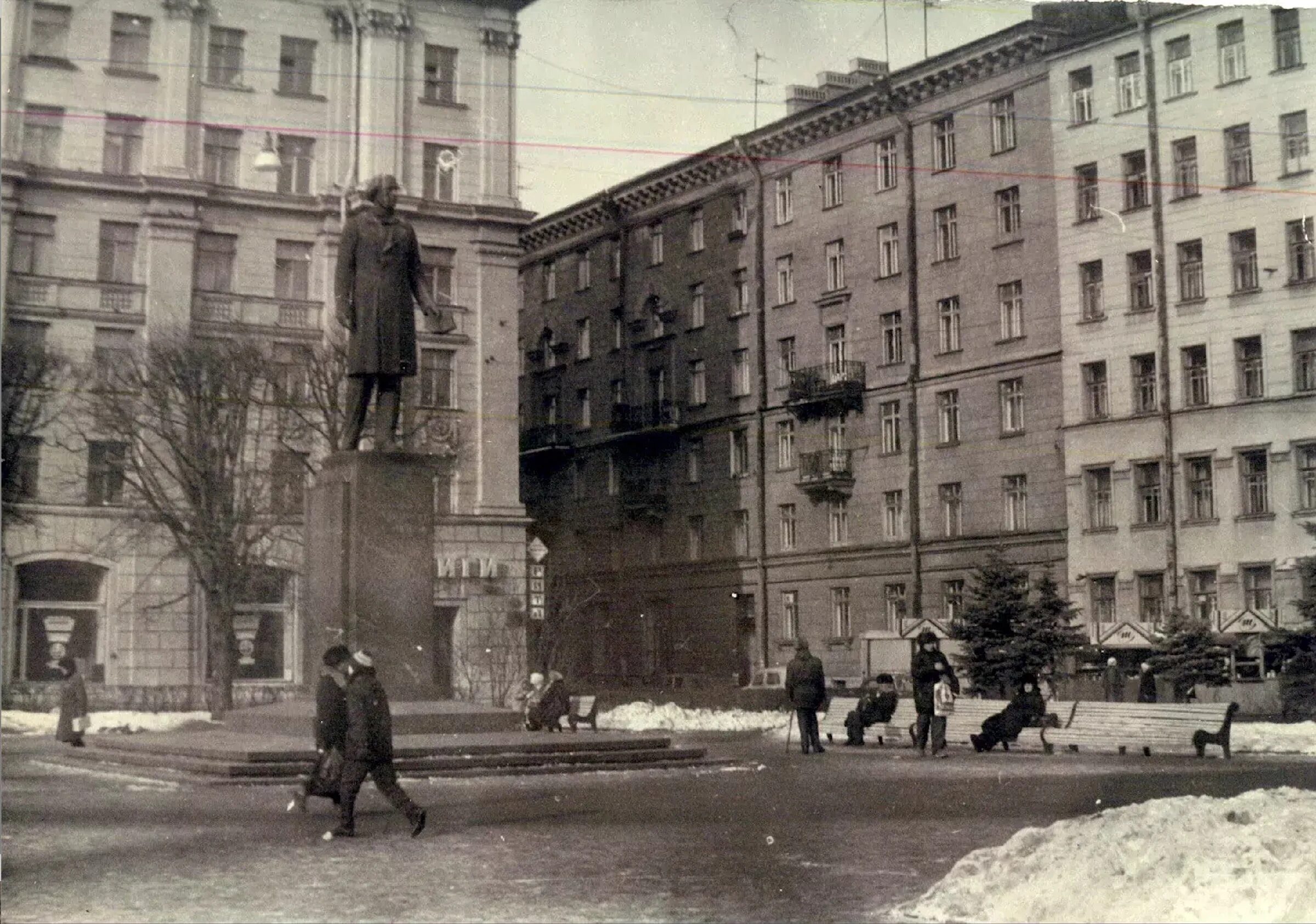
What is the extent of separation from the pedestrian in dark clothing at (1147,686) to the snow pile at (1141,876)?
59.1 feet

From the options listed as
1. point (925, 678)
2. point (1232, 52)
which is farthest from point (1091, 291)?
point (925, 678)

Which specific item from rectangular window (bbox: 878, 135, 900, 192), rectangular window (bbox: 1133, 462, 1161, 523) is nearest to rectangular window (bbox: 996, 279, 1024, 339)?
rectangular window (bbox: 1133, 462, 1161, 523)

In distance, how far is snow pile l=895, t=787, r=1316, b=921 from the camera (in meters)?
8.74

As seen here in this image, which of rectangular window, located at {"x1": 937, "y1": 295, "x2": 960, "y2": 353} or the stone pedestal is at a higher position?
rectangular window, located at {"x1": 937, "y1": 295, "x2": 960, "y2": 353}

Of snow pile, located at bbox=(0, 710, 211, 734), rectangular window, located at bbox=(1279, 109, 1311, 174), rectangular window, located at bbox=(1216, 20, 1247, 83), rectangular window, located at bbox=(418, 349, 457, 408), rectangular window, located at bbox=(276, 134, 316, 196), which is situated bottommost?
snow pile, located at bbox=(0, 710, 211, 734)

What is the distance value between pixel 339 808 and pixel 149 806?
2.45m

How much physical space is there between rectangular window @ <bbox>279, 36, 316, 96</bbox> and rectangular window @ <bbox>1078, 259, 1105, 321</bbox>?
49.6 ft

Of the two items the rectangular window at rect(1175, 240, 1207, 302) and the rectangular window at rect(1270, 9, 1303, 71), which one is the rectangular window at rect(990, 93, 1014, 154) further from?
the rectangular window at rect(1270, 9, 1303, 71)

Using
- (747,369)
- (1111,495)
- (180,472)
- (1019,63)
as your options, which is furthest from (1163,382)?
(180,472)

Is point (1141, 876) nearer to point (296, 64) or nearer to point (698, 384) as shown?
point (296, 64)

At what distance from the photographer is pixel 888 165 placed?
3784cm

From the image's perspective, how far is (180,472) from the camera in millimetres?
29016

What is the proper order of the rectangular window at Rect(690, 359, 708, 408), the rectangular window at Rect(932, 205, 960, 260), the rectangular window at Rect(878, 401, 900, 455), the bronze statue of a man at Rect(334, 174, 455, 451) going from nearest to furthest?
the bronze statue of a man at Rect(334, 174, 455, 451), the rectangular window at Rect(932, 205, 960, 260), the rectangular window at Rect(878, 401, 900, 455), the rectangular window at Rect(690, 359, 708, 408)

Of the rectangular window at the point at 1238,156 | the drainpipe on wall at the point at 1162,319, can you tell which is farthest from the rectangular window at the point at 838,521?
the rectangular window at the point at 1238,156
